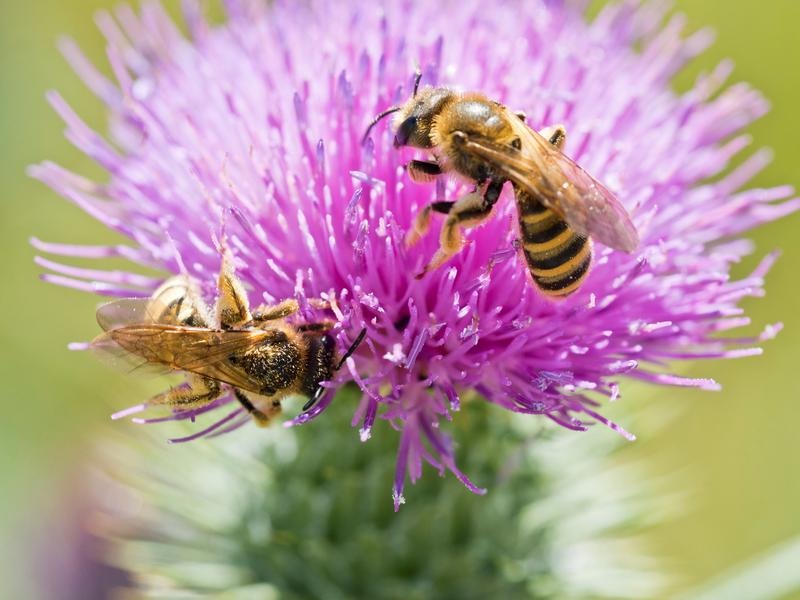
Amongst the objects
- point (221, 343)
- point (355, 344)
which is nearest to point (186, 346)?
point (221, 343)

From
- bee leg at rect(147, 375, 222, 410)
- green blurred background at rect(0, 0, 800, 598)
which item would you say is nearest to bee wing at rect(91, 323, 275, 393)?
bee leg at rect(147, 375, 222, 410)

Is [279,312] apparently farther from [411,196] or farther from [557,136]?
[557,136]

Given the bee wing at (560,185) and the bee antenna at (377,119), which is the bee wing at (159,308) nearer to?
the bee antenna at (377,119)

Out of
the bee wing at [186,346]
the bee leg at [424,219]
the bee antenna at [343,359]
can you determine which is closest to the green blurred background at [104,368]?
the bee wing at [186,346]

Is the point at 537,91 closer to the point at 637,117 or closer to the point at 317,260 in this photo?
the point at 637,117

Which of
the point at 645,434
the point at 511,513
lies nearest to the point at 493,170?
the point at 511,513
